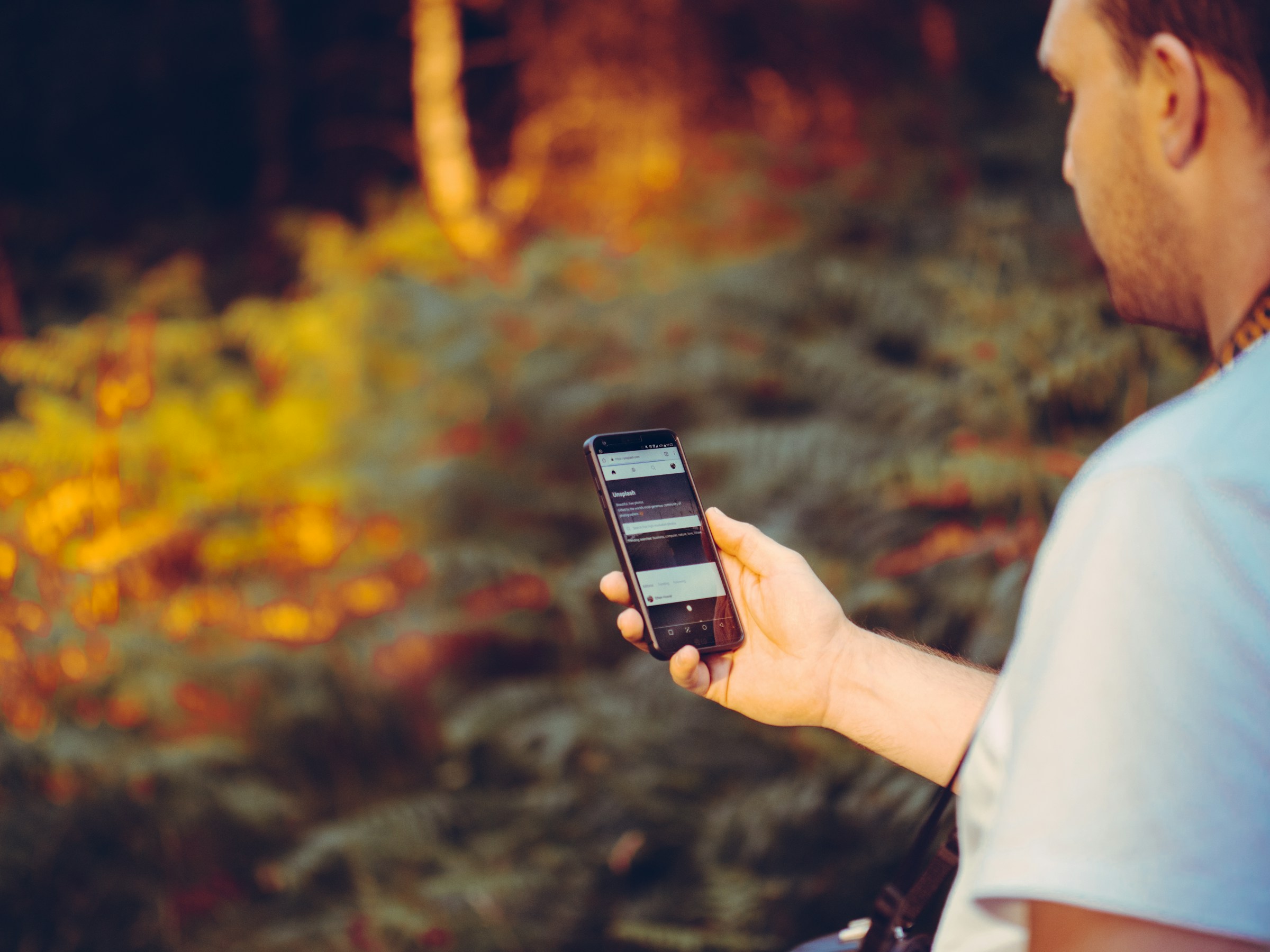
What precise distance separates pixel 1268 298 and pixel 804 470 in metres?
2.58

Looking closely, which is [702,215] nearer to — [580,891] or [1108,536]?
[580,891]

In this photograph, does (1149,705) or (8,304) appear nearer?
(1149,705)

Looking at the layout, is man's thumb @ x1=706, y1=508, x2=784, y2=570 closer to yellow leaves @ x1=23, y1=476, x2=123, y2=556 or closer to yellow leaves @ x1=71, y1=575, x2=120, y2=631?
yellow leaves @ x1=71, y1=575, x2=120, y2=631

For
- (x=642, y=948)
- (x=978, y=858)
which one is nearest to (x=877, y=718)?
(x=978, y=858)

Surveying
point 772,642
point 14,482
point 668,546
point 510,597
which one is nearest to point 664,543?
point 668,546

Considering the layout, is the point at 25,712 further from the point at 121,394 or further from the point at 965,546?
the point at 965,546

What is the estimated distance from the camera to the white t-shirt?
0.48m

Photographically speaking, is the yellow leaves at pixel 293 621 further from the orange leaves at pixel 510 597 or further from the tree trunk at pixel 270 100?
the tree trunk at pixel 270 100

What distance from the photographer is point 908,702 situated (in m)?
1.14

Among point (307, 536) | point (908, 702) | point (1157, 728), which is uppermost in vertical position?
point (1157, 728)

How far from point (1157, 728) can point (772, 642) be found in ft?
2.63

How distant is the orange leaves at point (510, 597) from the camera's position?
375 cm

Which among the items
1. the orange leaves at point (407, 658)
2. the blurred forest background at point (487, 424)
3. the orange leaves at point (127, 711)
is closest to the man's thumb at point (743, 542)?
the blurred forest background at point (487, 424)

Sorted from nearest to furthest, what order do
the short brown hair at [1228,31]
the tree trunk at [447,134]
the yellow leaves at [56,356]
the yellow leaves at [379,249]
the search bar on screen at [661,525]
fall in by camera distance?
the short brown hair at [1228,31] → the search bar on screen at [661,525] → the yellow leaves at [56,356] → the yellow leaves at [379,249] → the tree trunk at [447,134]
